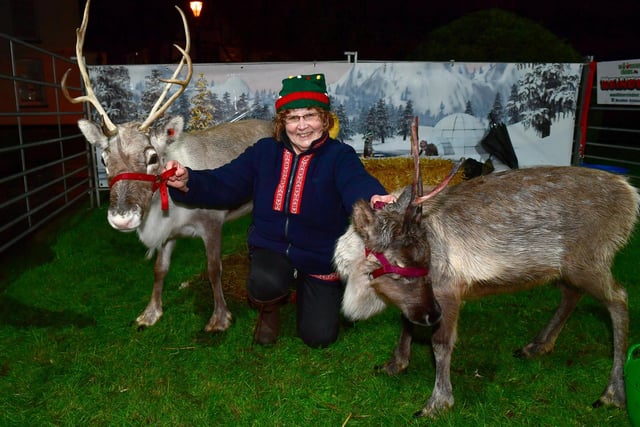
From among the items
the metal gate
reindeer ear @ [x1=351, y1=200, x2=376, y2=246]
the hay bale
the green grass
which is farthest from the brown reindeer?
the metal gate

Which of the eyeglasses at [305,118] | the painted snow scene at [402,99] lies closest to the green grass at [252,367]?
the eyeglasses at [305,118]

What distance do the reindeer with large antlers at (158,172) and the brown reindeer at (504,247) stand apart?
134cm

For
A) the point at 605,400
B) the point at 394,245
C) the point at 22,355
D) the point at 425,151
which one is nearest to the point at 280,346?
the point at 394,245

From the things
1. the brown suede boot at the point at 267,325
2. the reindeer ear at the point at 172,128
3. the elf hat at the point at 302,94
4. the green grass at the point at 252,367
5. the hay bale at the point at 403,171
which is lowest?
the green grass at the point at 252,367

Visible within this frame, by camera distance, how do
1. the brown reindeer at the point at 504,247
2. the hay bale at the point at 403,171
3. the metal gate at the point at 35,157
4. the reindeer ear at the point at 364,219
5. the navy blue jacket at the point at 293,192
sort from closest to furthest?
the reindeer ear at the point at 364,219 → the brown reindeer at the point at 504,247 → the navy blue jacket at the point at 293,192 → the metal gate at the point at 35,157 → the hay bale at the point at 403,171

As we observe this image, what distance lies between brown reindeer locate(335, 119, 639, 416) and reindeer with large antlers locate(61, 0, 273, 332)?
134cm

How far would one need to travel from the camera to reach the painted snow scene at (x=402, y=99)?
7.48 m

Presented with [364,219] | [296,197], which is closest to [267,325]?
[296,197]

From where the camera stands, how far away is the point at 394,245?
255 centimetres

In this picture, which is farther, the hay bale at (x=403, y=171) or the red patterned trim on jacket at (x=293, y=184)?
the hay bale at (x=403, y=171)

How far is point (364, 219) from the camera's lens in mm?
2572

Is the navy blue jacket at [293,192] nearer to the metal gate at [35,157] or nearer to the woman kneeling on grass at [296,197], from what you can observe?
the woman kneeling on grass at [296,197]

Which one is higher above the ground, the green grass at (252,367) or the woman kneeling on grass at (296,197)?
the woman kneeling on grass at (296,197)

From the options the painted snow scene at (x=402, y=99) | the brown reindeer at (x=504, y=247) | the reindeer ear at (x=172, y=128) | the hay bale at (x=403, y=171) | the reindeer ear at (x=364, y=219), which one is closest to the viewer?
the reindeer ear at (x=364, y=219)
